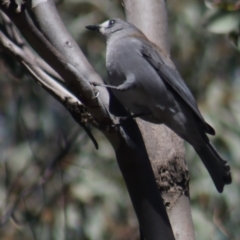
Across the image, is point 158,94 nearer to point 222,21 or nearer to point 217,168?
point 217,168

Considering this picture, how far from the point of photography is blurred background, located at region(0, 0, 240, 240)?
4.13m

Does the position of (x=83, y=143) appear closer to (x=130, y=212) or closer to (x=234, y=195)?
(x=130, y=212)

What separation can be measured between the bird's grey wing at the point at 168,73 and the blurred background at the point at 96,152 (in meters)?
0.86

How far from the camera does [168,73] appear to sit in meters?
3.00

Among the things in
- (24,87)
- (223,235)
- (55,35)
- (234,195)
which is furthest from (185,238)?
(24,87)

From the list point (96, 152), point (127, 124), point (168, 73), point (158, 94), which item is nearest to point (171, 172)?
point (127, 124)

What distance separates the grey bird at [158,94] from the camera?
2.82 meters

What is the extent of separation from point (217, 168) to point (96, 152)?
2.03 metres

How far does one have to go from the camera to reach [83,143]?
15.4 ft

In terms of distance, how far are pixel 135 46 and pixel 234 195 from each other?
1698mm

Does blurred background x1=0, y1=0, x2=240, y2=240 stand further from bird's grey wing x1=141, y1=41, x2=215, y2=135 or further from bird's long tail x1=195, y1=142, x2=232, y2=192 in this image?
bird's long tail x1=195, y1=142, x2=232, y2=192

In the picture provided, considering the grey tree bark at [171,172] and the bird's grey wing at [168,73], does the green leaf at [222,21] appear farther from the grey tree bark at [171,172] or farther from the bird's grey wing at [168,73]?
the grey tree bark at [171,172]

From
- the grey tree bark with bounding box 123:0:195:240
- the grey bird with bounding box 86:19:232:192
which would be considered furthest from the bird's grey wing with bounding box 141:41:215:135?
the grey tree bark with bounding box 123:0:195:240

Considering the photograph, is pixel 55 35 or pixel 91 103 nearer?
pixel 91 103
